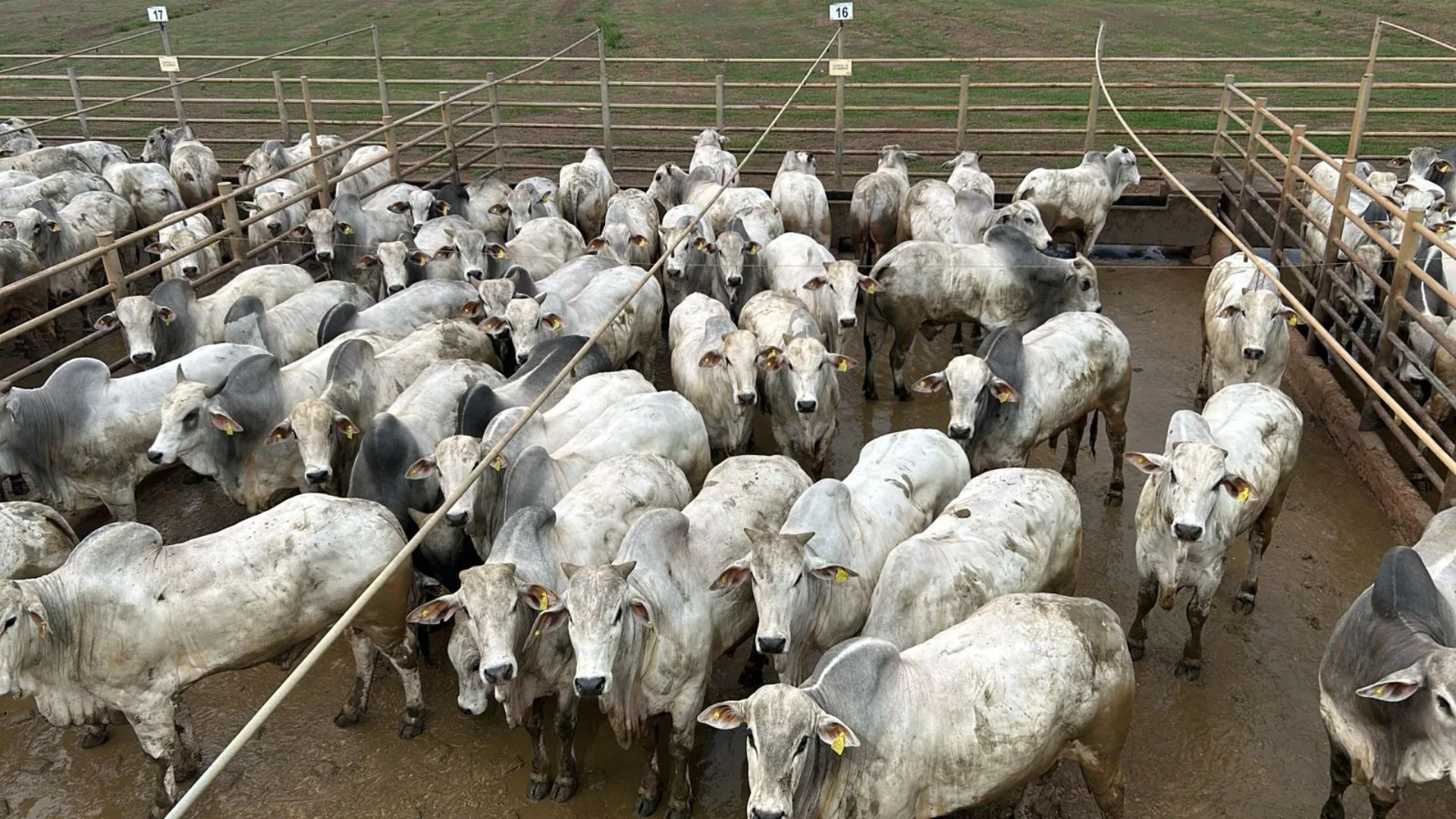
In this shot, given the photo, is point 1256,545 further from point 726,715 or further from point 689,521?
point 726,715

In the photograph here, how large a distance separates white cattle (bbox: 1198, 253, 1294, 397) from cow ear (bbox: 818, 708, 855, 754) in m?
5.05

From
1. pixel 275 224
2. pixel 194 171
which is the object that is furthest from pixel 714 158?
pixel 194 171

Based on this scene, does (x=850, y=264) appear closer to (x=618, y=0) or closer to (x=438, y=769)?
(x=438, y=769)

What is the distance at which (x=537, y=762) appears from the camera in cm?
529

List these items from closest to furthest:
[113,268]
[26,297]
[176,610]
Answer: [176,610], [113,268], [26,297]

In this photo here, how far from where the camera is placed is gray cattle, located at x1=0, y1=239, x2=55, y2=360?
383 inches

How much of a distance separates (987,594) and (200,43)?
28.6 meters

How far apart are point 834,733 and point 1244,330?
525 centimetres

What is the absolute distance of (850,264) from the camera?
28.7 feet

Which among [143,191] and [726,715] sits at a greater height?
[726,715]

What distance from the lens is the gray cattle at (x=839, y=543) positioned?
189 inches

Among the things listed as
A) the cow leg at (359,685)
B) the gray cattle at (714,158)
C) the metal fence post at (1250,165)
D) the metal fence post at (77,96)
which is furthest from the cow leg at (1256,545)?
the metal fence post at (77,96)

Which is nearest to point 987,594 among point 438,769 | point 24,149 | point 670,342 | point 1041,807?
point 1041,807

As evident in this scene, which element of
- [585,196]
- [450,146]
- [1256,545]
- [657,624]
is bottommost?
[1256,545]
